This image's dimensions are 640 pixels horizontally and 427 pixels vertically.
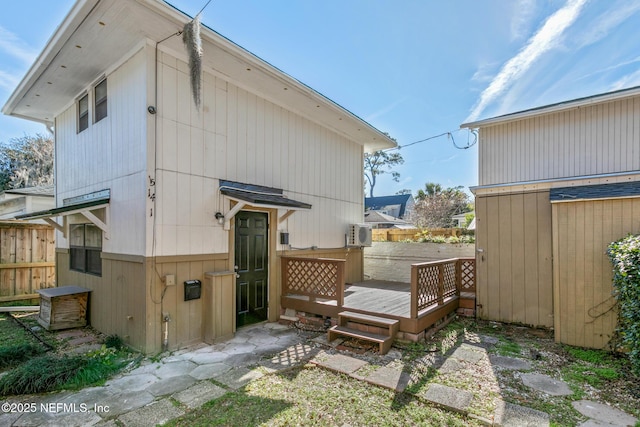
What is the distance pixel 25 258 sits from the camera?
756 cm

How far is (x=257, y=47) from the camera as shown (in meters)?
5.54

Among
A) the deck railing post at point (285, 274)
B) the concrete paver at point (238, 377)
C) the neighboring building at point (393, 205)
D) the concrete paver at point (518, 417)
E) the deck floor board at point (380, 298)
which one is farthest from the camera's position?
the neighboring building at point (393, 205)

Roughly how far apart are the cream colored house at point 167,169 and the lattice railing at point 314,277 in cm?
33

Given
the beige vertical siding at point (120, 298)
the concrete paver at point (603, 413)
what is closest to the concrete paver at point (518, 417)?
the concrete paver at point (603, 413)

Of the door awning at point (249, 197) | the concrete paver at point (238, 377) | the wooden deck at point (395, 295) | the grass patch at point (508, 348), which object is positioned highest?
the door awning at point (249, 197)

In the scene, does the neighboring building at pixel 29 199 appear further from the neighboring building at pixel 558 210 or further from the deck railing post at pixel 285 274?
the neighboring building at pixel 558 210

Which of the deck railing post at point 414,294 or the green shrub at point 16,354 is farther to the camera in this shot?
the deck railing post at point 414,294

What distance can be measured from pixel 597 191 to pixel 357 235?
16.2 ft

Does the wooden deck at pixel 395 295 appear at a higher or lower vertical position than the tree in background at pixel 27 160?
lower

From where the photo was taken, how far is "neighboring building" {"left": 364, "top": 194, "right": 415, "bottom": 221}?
29.9 m

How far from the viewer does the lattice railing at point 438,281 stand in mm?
4746

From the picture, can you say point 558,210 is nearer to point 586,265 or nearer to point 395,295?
point 586,265

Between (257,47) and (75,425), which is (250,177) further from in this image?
(75,425)

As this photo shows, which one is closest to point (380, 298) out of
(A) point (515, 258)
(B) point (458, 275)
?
(B) point (458, 275)
